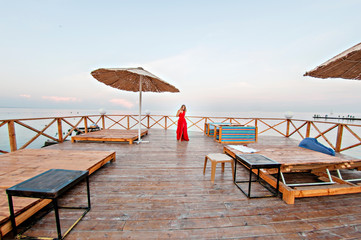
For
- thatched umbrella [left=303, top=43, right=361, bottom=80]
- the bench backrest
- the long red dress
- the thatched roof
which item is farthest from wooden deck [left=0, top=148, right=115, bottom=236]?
thatched umbrella [left=303, top=43, right=361, bottom=80]

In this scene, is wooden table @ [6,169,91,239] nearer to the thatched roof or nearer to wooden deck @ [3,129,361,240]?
wooden deck @ [3,129,361,240]

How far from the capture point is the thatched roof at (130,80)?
4094 mm

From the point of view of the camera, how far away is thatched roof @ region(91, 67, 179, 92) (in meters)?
4.09

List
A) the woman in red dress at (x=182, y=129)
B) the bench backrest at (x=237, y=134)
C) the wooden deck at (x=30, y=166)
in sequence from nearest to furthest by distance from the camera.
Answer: the wooden deck at (x=30, y=166), the bench backrest at (x=237, y=134), the woman in red dress at (x=182, y=129)

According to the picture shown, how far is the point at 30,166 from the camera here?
83.0 inches

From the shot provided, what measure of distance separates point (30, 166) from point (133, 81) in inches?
145

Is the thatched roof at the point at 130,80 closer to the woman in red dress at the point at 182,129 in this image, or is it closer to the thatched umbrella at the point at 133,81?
the thatched umbrella at the point at 133,81

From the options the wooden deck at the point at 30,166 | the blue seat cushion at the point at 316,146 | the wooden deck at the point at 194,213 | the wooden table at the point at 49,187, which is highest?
the wooden table at the point at 49,187

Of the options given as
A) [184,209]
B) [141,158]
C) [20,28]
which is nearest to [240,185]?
[184,209]

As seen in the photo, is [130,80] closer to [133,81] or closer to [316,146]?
[133,81]

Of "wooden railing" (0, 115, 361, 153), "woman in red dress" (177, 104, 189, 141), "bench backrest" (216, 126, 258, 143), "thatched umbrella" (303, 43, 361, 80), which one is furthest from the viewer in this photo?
"woman in red dress" (177, 104, 189, 141)

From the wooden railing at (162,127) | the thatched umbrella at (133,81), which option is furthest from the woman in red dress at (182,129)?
the wooden railing at (162,127)

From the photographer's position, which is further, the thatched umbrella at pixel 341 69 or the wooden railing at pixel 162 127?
the wooden railing at pixel 162 127

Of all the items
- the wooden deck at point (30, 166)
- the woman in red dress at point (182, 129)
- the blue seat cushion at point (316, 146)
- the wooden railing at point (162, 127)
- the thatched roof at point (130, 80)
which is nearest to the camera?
the wooden deck at point (30, 166)
